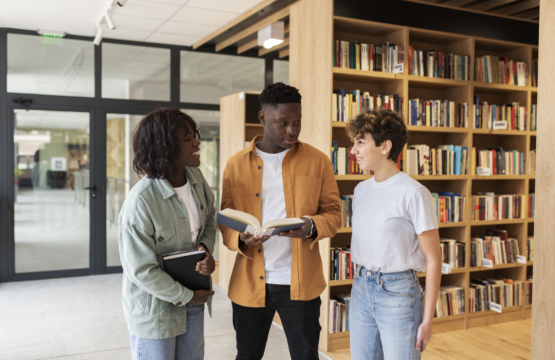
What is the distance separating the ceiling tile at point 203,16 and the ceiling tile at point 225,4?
Result: 11 cm

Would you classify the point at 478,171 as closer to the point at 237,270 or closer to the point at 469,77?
the point at 469,77

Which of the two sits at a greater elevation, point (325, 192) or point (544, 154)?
point (544, 154)

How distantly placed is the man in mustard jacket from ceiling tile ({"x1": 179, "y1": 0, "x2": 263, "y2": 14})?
3070 millimetres

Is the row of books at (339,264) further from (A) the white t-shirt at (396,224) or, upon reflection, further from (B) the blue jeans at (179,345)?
(B) the blue jeans at (179,345)

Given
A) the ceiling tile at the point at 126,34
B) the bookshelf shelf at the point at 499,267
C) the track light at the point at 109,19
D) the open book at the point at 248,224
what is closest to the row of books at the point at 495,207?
the bookshelf shelf at the point at 499,267

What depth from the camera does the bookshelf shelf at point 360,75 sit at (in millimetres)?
3606

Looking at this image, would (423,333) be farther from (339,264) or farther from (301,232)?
(339,264)

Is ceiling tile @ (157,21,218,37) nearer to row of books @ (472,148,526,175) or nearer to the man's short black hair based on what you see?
row of books @ (472,148,526,175)

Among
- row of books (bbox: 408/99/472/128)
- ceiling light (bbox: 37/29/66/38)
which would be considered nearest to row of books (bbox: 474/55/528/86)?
row of books (bbox: 408/99/472/128)

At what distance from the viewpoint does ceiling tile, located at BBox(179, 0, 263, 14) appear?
4.71 m

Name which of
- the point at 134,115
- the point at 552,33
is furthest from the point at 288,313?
the point at 134,115

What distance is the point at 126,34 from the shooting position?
5.96m

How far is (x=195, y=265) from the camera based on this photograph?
1.74 metres

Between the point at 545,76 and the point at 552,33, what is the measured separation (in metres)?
0.18
